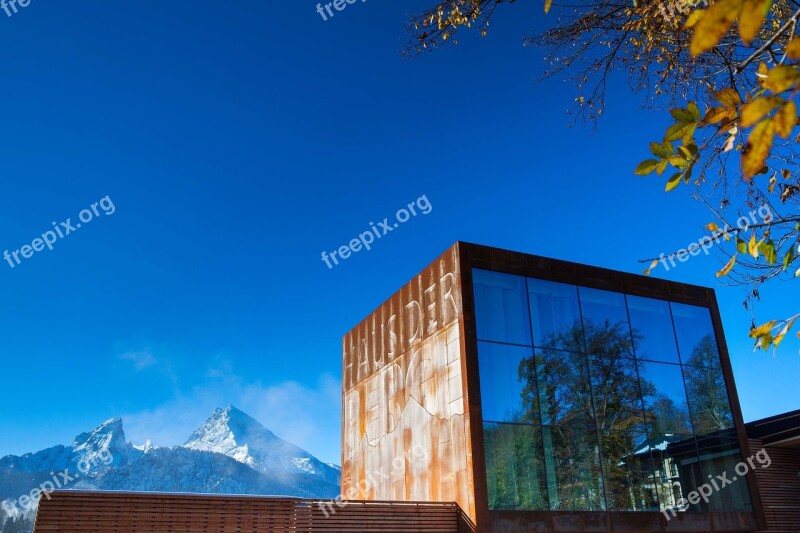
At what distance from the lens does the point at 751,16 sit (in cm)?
168

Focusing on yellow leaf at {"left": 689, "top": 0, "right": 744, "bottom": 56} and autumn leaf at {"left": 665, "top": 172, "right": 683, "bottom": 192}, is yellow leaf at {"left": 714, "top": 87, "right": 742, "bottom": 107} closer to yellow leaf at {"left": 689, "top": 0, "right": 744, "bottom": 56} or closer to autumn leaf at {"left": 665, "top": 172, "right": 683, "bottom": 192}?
autumn leaf at {"left": 665, "top": 172, "right": 683, "bottom": 192}

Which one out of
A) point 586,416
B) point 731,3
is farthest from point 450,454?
point 731,3

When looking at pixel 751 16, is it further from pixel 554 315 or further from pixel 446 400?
pixel 554 315

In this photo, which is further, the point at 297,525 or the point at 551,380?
the point at 551,380

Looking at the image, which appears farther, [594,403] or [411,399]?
[411,399]

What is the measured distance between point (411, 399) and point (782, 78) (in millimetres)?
16729

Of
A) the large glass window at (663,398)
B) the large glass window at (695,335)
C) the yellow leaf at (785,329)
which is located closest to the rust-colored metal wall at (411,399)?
the large glass window at (663,398)

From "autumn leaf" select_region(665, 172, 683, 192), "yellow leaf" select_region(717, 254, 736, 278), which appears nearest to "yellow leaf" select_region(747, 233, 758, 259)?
"yellow leaf" select_region(717, 254, 736, 278)

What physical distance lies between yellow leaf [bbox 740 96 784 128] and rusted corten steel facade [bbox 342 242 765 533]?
13774 mm

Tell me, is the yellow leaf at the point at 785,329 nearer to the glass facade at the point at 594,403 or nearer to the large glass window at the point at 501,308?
the glass facade at the point at 594,403

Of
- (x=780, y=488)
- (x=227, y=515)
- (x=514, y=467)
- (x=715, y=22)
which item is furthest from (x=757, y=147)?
(x=780, y=488)

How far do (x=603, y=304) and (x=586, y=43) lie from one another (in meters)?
11.8

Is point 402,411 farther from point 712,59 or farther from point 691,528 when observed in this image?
point 712,59

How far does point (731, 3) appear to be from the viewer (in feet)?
5.63
